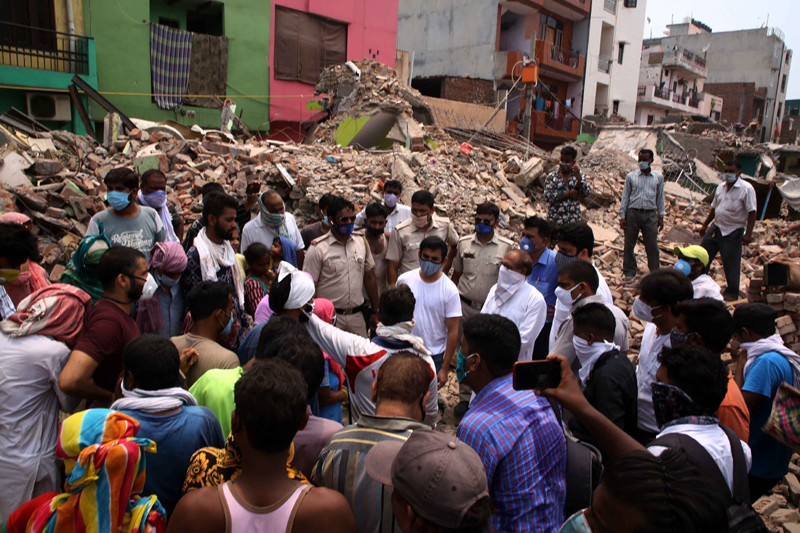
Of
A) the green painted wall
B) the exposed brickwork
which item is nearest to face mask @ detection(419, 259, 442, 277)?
the green painted wall

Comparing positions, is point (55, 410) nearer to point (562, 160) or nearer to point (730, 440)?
point (730, 440)

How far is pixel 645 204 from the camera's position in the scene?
7.57 metres

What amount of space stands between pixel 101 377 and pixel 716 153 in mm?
24344

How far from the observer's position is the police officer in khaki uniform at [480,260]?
478cm

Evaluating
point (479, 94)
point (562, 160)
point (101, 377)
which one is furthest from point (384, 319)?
point (479, 94)

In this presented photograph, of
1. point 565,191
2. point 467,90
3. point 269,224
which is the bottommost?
point 269,224

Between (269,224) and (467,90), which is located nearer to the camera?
(269,224)

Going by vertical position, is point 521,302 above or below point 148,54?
below

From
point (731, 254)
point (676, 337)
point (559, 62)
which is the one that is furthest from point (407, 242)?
point (559, 62)

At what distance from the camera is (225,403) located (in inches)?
89.8

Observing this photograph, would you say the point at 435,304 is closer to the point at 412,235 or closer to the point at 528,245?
the point at 528,245

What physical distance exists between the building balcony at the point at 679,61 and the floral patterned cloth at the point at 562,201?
40.0 meters

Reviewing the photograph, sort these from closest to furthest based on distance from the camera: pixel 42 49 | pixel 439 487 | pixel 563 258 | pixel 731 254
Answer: pixel 439 487 < pixel 563 258 < pixel 731 254 < pixel 42 49

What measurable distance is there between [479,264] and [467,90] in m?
24.7
